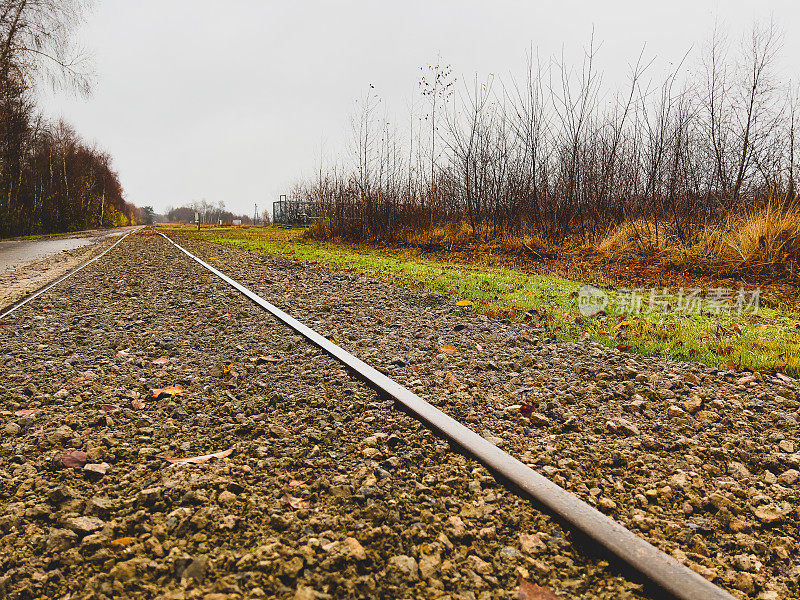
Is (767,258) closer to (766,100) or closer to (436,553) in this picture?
(766,100)

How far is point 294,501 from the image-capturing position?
175 centimetres

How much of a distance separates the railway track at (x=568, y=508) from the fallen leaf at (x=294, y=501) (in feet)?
2.36

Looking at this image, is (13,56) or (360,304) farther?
(13,56)

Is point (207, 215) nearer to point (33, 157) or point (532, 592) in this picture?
point (33, 157)

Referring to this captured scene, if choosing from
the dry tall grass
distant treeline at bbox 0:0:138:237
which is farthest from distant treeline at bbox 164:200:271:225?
the dry tall grass

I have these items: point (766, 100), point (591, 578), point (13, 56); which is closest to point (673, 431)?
point (591, 578)

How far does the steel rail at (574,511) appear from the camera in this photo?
Result: 128 centimetres

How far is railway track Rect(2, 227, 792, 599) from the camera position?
129 centimetres

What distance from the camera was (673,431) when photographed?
2.36 meters

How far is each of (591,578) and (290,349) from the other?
282cm

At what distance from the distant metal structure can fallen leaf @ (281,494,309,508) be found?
104ft

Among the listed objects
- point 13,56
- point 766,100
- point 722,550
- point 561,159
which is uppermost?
point 13,56

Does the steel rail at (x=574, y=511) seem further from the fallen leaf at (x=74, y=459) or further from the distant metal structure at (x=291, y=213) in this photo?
the distant metal structure at (x=291, y=213)

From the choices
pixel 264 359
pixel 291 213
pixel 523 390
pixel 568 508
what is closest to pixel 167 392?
pixel 264 359
